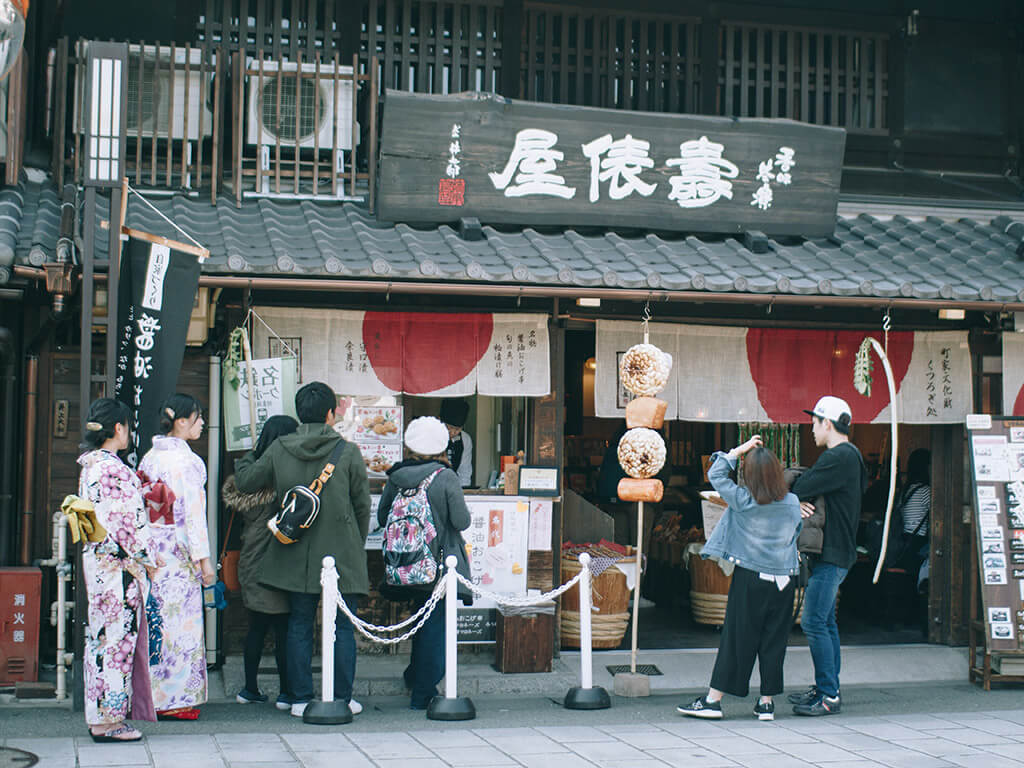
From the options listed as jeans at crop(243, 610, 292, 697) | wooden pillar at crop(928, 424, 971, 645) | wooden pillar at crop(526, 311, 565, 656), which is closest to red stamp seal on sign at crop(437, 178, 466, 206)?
wooden pillar at crop(526, 311, 565, 656)

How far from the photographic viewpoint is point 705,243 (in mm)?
10469

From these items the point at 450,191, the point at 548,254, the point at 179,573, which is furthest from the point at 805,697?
the point at 450,191

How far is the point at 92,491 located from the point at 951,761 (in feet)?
19.4

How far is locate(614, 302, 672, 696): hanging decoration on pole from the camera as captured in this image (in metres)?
9.09

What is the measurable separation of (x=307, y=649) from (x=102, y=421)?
229 centimetres

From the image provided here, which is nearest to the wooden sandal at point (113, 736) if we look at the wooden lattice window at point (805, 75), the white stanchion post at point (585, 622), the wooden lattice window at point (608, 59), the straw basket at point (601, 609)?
the white stanchion post at point (585, 622)

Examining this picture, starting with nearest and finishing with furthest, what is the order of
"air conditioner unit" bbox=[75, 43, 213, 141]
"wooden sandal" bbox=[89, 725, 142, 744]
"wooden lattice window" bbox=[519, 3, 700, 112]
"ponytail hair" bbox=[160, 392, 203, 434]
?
"wooden sandal" bbox=[89, 725, 142, 744], "ponytail hair" bbox=[160, 392, 203, 434], "air conditioner unit" bbox=[75, 43, 213, 141], "wooden lattice window" bbox=[519, 3, 700, 112]

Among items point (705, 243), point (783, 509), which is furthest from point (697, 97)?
point (783, 509)

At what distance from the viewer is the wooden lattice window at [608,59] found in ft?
37.9

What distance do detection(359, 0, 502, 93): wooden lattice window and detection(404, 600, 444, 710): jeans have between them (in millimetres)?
5550

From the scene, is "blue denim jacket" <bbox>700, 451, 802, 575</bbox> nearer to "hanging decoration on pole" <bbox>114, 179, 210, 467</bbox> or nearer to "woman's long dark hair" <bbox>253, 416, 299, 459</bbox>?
"woman's long dark hair" <bbox>253, 416, 299, 459</bbox>

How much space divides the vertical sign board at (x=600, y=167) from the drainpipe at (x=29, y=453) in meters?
3.32

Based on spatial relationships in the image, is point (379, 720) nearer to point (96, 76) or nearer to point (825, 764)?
point (825, 764)

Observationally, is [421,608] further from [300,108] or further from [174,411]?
[300,108]
